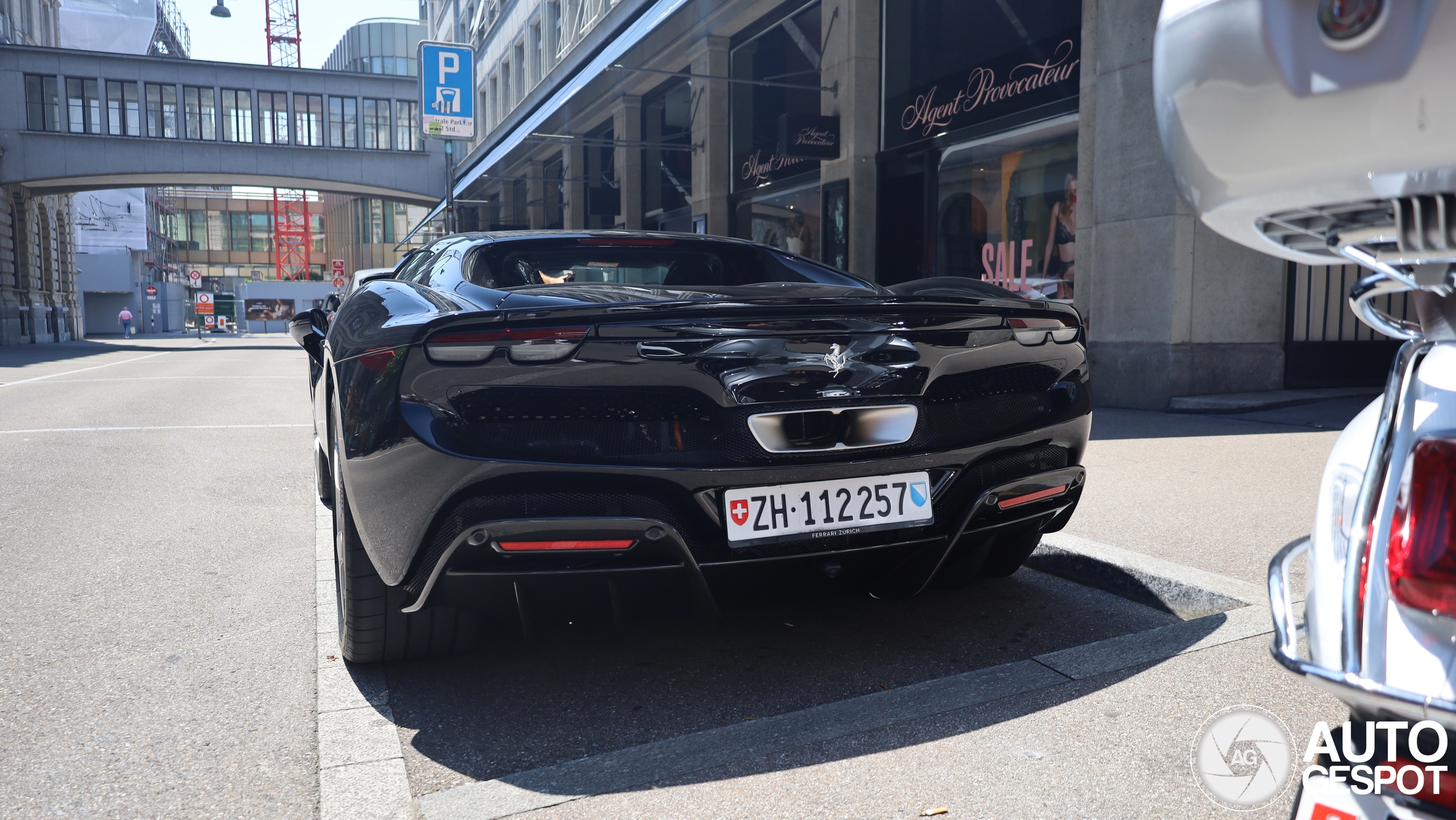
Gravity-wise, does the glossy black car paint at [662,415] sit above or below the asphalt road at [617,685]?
above

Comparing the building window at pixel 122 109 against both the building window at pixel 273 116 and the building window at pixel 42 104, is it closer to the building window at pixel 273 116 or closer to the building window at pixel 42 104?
the building window at pixel 42 104

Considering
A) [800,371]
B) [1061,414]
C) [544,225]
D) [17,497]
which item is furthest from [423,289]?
[544,225]

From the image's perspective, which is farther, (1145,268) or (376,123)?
(376,123)

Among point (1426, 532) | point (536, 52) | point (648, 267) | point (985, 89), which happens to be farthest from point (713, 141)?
point (1426, 532)

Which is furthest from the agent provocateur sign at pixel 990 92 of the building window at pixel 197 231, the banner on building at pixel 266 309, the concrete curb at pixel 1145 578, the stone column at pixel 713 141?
the building window at pixel 197 231

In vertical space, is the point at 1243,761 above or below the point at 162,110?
below

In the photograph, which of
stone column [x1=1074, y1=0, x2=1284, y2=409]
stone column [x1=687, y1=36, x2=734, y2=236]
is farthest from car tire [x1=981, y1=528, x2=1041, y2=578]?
stone column [x1=687, y1=36, x2=734, y2=236]

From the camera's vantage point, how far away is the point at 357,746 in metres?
2.27

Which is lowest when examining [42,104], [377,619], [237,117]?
[377,619]

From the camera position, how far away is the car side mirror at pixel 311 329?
407 centimetres

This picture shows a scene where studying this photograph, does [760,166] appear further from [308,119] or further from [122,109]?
[122,109]

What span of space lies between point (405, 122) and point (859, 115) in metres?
33.1

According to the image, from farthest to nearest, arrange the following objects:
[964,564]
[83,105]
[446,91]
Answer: [83,105] → [446,91] → [964,564]

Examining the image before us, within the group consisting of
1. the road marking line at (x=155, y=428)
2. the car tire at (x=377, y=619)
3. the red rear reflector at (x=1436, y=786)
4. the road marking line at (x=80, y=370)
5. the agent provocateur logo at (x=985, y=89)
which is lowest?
the road marking line at (x=80, y=370)
